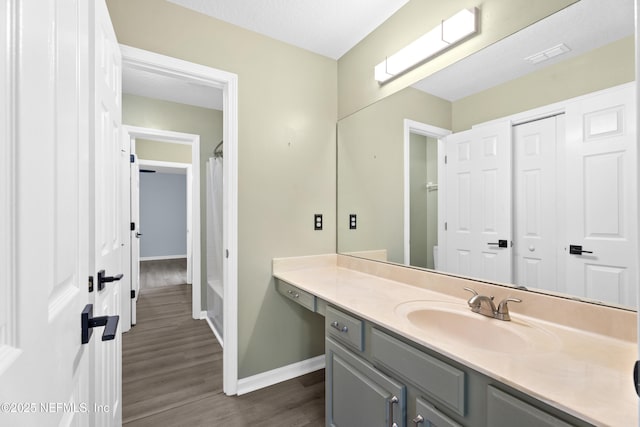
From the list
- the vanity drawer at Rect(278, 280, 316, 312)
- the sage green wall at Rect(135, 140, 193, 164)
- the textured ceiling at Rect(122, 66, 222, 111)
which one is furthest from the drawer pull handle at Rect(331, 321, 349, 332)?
the sage green wall at Rect(135, 140, 193, 164)

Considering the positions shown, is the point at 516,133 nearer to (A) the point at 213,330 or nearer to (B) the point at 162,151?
(A) the point at 213,330

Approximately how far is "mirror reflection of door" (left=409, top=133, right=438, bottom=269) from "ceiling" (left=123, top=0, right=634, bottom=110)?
1.04ft

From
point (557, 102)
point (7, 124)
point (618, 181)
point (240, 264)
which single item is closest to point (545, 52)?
point (557, 102)

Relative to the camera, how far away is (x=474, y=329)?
4.08 feet

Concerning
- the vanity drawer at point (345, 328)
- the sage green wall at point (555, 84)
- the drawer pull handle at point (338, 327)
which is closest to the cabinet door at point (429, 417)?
the vanity drawer at point (345, 328)

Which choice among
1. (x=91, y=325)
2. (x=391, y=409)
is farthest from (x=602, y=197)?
(x=91, y=325)

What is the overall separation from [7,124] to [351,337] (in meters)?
1.32

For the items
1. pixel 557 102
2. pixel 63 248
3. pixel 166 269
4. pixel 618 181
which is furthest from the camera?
pixel 166 269

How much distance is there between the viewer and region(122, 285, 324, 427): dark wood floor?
5.77 ft

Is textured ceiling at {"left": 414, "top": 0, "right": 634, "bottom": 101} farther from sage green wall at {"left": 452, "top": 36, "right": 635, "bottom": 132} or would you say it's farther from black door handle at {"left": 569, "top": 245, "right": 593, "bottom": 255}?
black door handle at {"left": 569, "top": 245, "right": 593, "bottom": 255}

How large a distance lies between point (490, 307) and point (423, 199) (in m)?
0.78

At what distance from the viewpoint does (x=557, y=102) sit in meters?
1.17

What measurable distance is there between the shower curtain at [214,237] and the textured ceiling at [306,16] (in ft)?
5.19

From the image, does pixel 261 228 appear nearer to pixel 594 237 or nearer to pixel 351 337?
→ pixel 351 337
